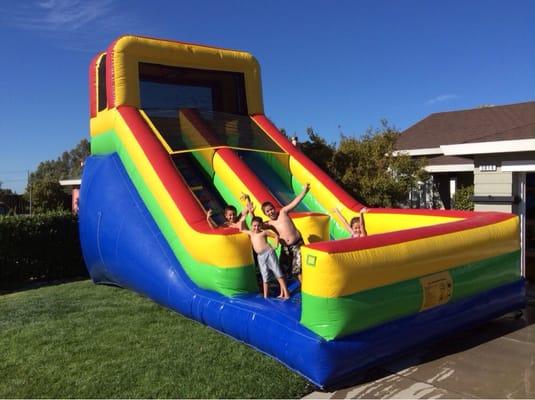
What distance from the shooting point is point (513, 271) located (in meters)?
5.61

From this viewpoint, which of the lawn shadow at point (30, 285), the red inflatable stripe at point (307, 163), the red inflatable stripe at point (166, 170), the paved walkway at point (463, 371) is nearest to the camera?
the paved walkway at point (463, 371)

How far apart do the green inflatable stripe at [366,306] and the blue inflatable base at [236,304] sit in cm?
8

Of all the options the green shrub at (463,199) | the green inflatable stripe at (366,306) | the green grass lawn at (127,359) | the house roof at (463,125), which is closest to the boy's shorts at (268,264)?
the green grass lawn at (127,359)

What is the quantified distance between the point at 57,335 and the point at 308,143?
693cm

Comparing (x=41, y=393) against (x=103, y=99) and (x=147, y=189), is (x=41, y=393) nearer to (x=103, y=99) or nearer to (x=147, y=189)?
(x=147, y=189)

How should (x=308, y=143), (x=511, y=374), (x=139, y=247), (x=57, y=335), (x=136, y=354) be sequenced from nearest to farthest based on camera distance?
(x=511, y=374) < (x=136, y=354) < (x=57, y=335) < (x=139, y=247) < (x=308, y=143)

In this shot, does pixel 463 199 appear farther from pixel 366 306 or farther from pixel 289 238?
pixel 366 306

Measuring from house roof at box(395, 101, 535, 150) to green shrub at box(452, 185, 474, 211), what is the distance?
4.37ft

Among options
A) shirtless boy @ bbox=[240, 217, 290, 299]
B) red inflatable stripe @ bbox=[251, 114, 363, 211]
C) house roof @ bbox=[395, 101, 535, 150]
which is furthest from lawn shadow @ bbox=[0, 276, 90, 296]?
house roof @ bbox=[395, 101, 535, 150]

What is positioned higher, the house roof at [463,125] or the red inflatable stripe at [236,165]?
the house roof at [463,125]

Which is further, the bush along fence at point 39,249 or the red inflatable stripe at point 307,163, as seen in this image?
the bush along fence at point 39,249

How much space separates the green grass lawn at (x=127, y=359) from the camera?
3.97 meters

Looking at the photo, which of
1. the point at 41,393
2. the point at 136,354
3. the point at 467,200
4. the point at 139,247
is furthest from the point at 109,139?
the point at 467,200

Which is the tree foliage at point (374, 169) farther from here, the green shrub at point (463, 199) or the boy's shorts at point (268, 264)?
the boy's shorts at point (268, 264)
